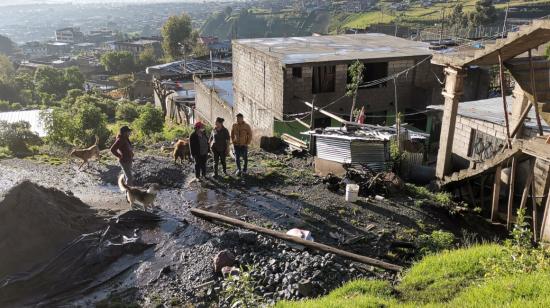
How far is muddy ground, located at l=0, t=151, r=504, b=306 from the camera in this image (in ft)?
23.9

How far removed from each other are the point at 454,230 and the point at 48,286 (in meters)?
8.35

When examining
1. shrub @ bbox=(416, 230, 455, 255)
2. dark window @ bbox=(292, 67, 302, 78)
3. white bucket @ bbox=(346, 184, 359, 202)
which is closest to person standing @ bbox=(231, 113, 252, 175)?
white bucket @ bbox=(346, 184, 359, 202)

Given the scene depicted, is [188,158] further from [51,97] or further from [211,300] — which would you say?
[51,97]

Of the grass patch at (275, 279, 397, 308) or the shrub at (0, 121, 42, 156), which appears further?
the shrub at (0, 121, 42, 156)

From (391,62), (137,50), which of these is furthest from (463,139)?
(137,50)

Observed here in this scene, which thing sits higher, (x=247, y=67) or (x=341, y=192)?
(x=247, y=67)

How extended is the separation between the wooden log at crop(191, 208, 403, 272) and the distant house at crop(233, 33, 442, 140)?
324 inches

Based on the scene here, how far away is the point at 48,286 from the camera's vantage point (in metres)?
7.62

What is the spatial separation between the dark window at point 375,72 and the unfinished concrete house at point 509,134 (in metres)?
6.59

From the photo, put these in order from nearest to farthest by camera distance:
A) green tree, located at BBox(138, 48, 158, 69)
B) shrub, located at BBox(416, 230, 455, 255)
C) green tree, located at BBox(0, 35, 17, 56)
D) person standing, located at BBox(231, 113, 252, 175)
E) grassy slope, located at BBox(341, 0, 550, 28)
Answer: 1. shrub, located at BBox(416, 230, 455, 255)
2. person standing, located at BBox(231, 113, 252, 175)
3. grassy slope, located at BBox(341, 0, 550, 28)
4. green tree, located at BBox(138, 48, 158, 69)
5. green tree, located at BBox(0, 35, 17, 56)

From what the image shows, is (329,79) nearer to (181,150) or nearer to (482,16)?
(181,150)

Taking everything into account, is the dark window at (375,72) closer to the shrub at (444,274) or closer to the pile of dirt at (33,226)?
the shrub at (444,274)

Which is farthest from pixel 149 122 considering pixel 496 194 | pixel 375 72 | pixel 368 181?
pixel 496 194

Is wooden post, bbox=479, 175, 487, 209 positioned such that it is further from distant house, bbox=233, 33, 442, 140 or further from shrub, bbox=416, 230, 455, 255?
distant house, bbox=233, 33, 442, 140
